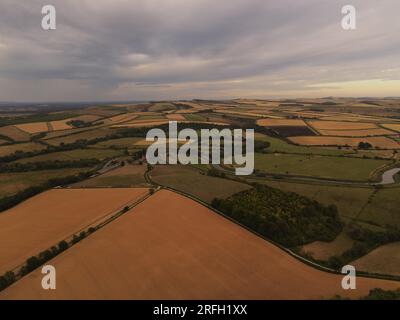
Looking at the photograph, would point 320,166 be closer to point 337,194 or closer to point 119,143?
point 337,194

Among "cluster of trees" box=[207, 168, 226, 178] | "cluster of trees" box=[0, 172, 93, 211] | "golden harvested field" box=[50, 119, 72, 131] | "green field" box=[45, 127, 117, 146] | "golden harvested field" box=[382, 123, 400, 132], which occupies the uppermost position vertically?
"golden harvested field" box=[50, 119, 72, 131]

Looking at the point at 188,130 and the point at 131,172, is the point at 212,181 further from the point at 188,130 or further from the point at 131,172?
the point at 188,130

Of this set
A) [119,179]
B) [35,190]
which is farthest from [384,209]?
[35,190]

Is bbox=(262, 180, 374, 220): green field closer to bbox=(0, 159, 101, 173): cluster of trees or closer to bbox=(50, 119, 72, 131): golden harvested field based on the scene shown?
bbox=(0, 159, 101, 173): cluster of trees

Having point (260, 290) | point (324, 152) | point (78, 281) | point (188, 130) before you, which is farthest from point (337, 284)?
point (188, 130)

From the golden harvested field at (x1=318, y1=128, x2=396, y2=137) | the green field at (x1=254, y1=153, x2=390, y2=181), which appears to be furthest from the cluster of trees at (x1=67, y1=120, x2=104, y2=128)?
the golden harvested field at (x1=318, y1=128, x2=396, y2=137)
